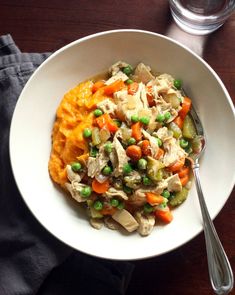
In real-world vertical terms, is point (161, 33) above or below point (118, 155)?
above

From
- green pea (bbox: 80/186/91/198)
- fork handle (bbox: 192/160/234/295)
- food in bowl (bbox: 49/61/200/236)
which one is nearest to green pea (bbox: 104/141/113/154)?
food in bowl (bbox: 49/61/200/236)

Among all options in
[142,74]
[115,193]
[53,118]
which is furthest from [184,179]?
[53,118]

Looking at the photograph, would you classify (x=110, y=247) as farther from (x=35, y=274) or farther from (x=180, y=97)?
(x=180, y=97)

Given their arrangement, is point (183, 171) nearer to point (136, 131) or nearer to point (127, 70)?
point (136, 131)

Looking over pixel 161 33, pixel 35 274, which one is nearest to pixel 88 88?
pixel 161 33

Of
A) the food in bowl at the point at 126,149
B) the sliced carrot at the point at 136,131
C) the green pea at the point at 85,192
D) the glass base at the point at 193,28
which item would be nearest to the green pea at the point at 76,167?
the food in bowl at the point at 126,149

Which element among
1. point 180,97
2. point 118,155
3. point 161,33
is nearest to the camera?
point 118,155

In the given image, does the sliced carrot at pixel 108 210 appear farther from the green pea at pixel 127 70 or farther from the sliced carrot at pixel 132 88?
the green pea at pixel 127 70

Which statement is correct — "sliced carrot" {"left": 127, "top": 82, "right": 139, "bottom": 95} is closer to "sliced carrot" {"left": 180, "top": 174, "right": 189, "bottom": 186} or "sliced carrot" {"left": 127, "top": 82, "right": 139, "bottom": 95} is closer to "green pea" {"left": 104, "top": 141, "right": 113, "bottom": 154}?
"green pea" {"left": 104, "top": 141, "right": 113, "bottom": 154}
